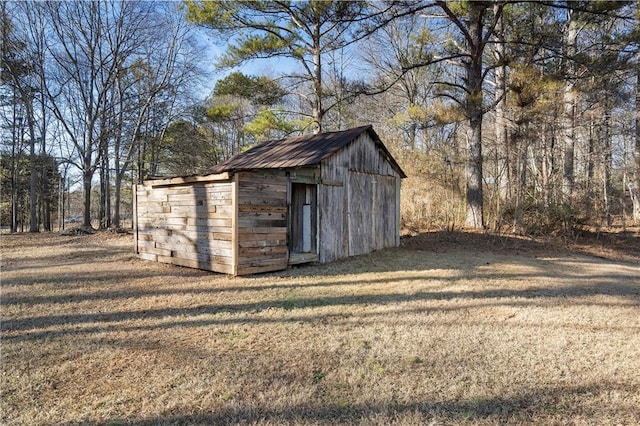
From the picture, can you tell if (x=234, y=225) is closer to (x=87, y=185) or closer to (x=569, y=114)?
(x=569, y=114)

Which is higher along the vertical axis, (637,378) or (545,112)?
(545,112)

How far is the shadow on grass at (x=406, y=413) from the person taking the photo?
7.87 feet

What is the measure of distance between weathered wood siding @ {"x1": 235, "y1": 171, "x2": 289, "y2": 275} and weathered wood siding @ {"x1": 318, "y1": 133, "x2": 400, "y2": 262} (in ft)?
4.52

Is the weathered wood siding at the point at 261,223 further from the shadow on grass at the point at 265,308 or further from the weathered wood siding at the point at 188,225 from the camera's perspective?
the shadow on grass at the point at 265,308

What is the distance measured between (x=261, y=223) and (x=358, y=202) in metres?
3.52

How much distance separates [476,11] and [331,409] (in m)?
11.6

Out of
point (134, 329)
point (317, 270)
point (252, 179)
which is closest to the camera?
point (134, 329)

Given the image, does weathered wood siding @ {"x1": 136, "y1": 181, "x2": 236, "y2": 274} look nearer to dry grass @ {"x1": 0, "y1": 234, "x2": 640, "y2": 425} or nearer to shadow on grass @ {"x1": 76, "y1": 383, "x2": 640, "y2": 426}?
dry grass @ {"x1": 0, "y1": 234, "x2": 640, "y2": 425}

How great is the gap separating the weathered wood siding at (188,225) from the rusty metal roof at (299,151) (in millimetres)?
1315

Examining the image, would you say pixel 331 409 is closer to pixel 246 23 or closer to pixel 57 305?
pixel 57 305

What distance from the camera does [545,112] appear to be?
32.8ft

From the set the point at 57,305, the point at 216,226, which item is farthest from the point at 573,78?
the point at 57,305

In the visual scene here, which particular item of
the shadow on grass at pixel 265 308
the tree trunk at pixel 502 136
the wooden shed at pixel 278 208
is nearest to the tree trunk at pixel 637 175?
the tree trunk at pixel 502 136

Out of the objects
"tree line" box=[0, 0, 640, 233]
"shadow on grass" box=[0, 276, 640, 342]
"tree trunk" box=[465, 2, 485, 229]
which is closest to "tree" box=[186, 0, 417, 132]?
"tree line" box=[0, 0, 640, 233]
